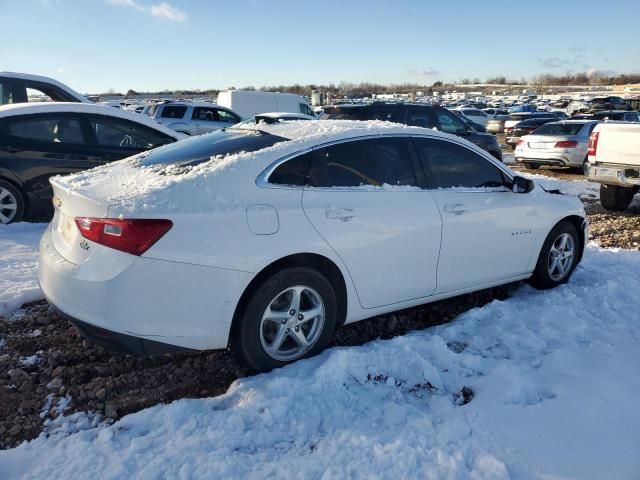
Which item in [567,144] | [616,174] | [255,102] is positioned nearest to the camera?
[616,174]

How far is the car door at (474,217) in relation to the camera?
3.96 m

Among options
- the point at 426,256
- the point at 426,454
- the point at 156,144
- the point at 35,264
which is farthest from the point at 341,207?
the point at 156,144

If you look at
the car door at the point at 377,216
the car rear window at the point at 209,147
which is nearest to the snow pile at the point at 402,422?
the car door at the point at 377,216

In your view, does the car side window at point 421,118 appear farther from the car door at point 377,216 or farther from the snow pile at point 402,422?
the snow pile at point 402,422

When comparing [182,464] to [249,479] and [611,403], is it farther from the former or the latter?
[611,403]

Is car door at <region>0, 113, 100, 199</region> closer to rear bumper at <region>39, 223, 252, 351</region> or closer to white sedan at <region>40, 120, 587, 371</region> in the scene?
white sedan at <region>40, 120, 587, 371</region>

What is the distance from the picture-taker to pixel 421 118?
1102 cm

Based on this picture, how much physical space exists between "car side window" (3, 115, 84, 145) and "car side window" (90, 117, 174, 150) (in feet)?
0.80

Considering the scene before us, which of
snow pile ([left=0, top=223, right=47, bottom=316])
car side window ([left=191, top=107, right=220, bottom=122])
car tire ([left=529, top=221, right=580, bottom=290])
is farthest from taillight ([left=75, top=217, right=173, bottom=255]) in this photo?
car side window ([left=191, top=107, right=220, bottom=122])

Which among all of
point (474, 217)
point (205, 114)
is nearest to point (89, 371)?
point (474, 217)

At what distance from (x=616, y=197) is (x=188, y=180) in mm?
7837

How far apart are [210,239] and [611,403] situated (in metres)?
2.44

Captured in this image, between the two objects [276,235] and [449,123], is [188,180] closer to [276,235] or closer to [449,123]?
[276,235]

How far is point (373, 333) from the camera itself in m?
4.00
